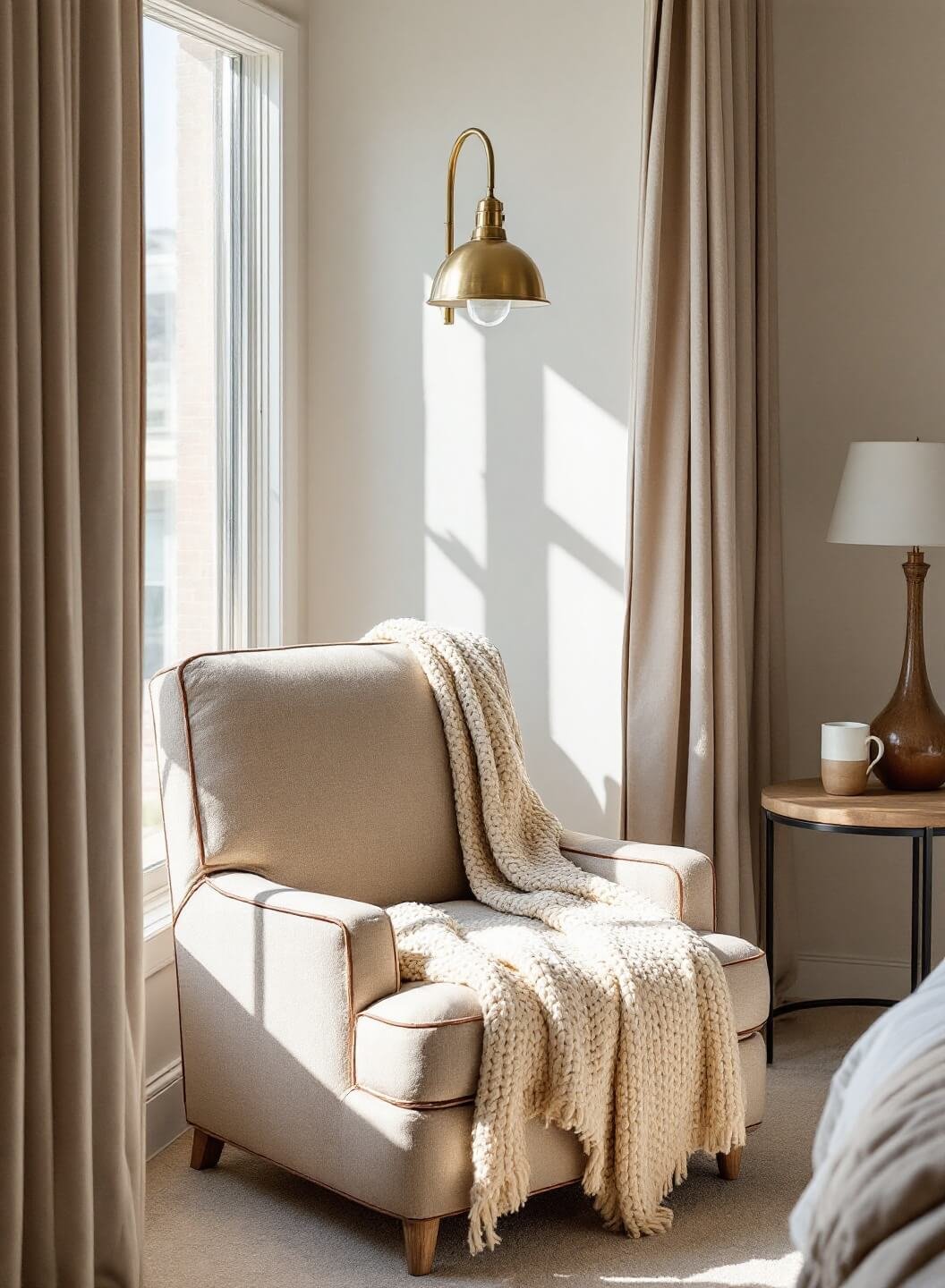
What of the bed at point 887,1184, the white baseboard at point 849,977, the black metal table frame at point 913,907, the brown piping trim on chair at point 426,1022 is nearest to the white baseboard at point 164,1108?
the brown piping trim on chair at point 426,1022

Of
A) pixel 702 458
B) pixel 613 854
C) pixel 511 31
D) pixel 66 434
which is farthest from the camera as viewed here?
pixel 511 31

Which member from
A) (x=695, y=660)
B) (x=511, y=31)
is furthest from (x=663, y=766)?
(x=511, y=31)

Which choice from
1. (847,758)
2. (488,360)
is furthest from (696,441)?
(847,758)

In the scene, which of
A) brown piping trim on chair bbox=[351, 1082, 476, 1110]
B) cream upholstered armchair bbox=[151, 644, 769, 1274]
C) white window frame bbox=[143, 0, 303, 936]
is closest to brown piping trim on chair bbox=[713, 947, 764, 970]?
cream upholstered armchair bbox=[151, 644, 769, 1274]

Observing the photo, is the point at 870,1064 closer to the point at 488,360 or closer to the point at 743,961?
the point at 743,961

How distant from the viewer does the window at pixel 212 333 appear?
3158 mm

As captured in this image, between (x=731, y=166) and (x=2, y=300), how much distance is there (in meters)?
2.03

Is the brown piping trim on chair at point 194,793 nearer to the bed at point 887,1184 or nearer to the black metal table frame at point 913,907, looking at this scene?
the black metal table frame at point 913,907

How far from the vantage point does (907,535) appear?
123 inches

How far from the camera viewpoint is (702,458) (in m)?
3.27

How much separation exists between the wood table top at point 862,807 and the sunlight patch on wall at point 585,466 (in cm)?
70

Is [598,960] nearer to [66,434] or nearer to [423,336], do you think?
[66,434]

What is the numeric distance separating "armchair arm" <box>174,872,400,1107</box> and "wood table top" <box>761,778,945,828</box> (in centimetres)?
114

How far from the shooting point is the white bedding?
4.18 ft
